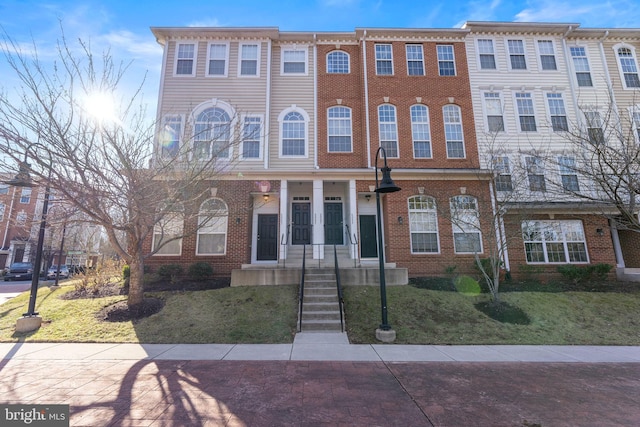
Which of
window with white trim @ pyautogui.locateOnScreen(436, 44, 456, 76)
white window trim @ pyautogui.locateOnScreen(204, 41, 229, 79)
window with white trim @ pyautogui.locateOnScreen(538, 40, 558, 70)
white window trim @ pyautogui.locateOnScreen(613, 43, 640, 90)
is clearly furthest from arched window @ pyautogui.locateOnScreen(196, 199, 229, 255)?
white window trim @ pyautogui.locateOnScreen(613, 43, 640, 90)

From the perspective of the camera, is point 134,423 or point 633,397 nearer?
point 134,423

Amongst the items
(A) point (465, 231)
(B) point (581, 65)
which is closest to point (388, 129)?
(A) point (465, 231)

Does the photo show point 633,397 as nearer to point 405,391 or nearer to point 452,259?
point 405,391

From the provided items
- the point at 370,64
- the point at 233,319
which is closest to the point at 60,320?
the point at 233,319

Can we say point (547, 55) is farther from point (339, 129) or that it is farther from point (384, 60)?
point (339, 129)

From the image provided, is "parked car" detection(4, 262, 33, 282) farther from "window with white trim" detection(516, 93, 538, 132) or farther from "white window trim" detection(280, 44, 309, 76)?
"window with white trim" detection(516, 93, 538, 132)

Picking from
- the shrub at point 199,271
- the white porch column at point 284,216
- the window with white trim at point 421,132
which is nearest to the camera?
the shrub at point 199,271

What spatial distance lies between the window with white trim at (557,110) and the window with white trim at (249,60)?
561 inches

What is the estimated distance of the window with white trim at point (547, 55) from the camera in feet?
46.5

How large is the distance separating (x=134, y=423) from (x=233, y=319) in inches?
178

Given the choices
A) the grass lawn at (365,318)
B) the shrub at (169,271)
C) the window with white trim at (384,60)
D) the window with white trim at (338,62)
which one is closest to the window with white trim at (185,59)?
the window with white trim at (338,62)

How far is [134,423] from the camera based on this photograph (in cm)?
311

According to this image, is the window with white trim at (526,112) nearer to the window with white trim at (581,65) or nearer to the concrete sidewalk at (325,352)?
the window with white trim at (581,65)

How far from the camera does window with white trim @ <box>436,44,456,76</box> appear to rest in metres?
13.8
